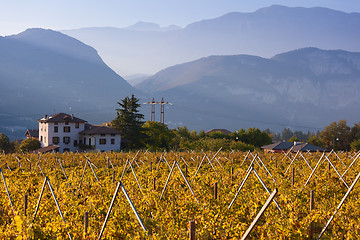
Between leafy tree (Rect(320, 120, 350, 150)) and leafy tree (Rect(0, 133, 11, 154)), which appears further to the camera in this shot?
leafy tree (Rect(320, 120, 350, 150))

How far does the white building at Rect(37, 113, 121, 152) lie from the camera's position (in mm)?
59750

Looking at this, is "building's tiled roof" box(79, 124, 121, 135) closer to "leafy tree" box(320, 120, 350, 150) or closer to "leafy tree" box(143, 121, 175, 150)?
"leafy tree" box(143, 121, 175, 150)

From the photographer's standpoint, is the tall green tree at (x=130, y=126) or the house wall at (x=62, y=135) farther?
the house wall at (x=62, y=135)

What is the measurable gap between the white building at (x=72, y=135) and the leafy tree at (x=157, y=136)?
564 centimetres

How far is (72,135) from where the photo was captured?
2500 inches

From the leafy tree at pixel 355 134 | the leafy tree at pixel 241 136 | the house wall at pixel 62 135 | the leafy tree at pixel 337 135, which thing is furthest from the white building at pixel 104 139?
the leafy tree at pixel 355 134

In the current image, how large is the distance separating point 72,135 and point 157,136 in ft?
54.4

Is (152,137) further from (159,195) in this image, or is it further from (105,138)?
(159,195)

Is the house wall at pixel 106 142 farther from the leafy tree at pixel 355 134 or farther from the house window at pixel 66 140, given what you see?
the leafy tree at pixel 355 134

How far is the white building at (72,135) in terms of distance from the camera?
59750 mm

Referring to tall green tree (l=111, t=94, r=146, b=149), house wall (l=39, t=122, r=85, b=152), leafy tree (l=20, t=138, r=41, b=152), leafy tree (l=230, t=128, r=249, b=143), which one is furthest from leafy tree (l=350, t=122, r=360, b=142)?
leafy tree (l=20, t=138, r=41, b=152)

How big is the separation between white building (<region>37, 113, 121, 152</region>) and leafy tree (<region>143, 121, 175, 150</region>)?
564cm

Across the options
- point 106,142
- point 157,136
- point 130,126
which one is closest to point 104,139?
point 106,142

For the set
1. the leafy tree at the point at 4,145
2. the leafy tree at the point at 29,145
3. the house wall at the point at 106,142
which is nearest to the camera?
the leafy tree at the point at 4,145
